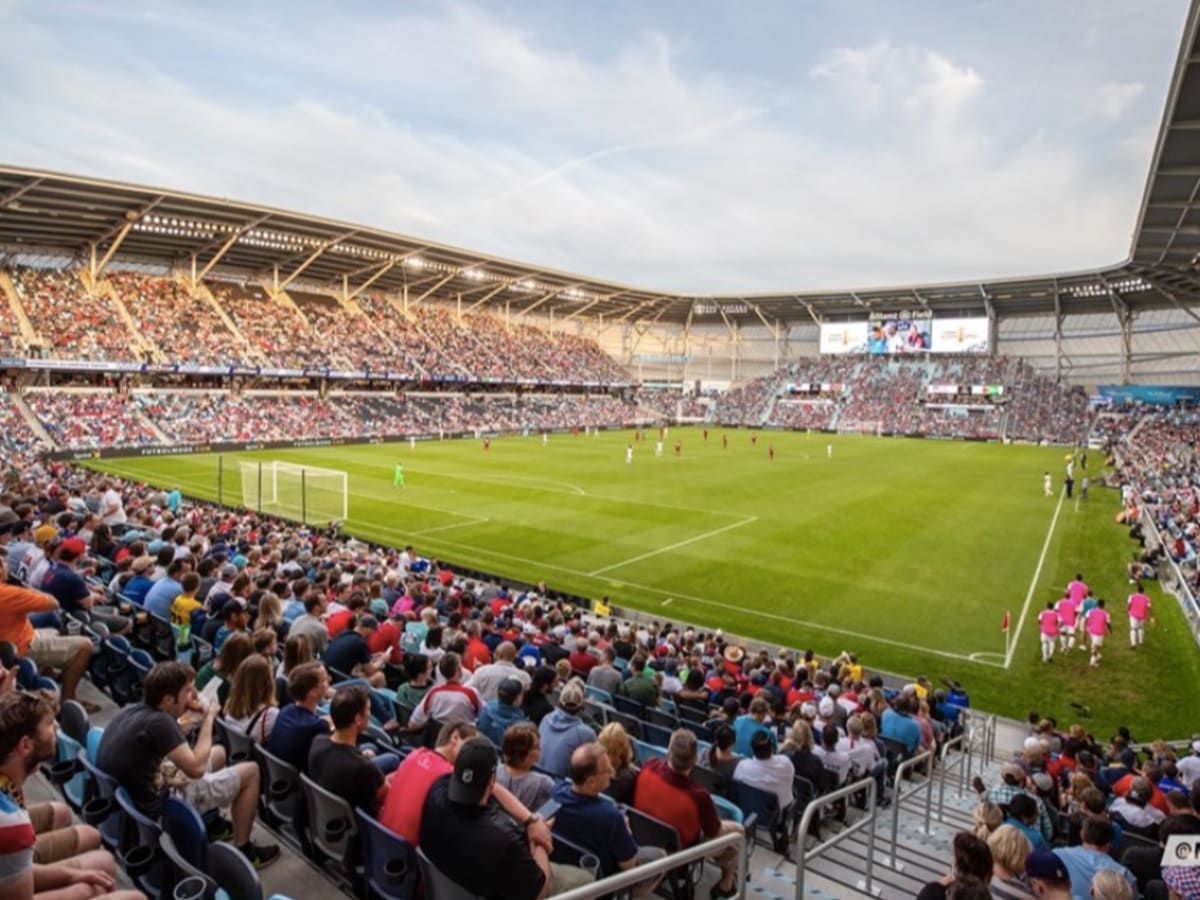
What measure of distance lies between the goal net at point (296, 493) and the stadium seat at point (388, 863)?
23.5 metres

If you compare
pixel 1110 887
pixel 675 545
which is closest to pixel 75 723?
pixel 1110 887

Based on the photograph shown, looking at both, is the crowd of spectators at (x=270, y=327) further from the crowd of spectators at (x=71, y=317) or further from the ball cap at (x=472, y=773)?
the ball cap at (x=472, y=773)

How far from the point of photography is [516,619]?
43.5 feet

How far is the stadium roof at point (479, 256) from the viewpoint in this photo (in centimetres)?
2841

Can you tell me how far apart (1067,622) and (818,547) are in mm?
9157

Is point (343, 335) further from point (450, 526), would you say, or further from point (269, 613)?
point (269, 613)

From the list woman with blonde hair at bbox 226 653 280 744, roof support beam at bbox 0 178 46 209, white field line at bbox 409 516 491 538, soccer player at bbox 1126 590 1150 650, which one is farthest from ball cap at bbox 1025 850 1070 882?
roof support beam at bbox 0 178 46 209

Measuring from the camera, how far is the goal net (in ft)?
91.1

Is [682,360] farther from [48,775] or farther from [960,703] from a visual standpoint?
[48,775]

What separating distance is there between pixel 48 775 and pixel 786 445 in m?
60.1

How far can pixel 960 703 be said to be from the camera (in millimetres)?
11945

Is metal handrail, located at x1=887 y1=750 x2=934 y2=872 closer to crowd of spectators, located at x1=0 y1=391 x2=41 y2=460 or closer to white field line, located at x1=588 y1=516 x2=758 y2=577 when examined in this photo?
white field line, located at x1=588 y1=516 x2=758 y2=577

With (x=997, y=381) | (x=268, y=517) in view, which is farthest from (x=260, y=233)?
(x=997, y=381)

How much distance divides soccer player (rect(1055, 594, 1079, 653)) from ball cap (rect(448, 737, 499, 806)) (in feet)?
53.7
